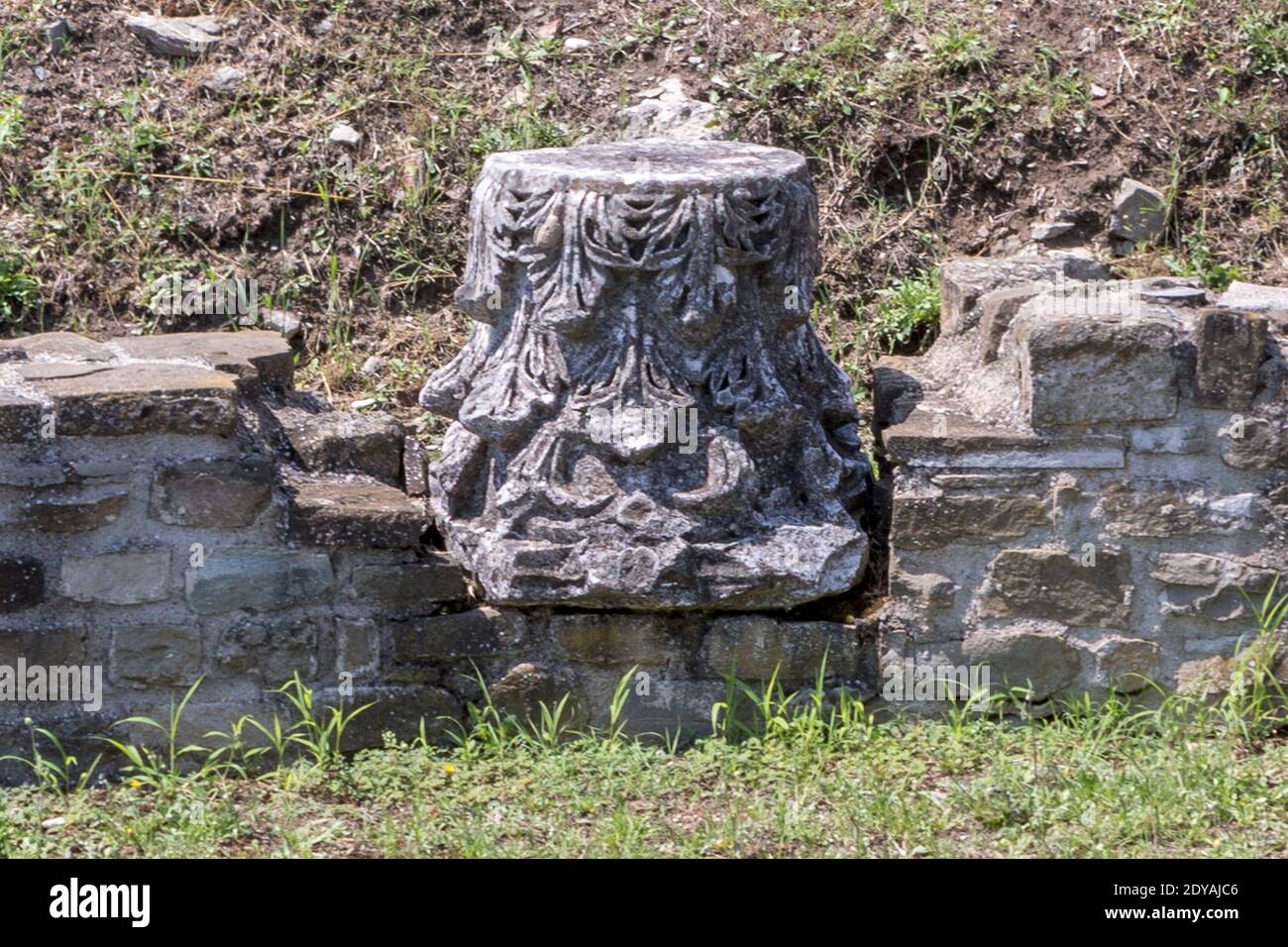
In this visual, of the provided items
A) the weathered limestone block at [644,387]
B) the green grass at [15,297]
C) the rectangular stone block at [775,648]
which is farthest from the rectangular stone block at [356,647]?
the green grass at [15,297]

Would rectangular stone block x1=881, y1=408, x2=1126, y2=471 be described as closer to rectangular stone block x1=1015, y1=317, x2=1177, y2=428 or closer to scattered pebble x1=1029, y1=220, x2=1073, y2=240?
rectangular stone block x1=1015, y1=317, x2=1177, y2=428

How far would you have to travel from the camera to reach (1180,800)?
3568mm

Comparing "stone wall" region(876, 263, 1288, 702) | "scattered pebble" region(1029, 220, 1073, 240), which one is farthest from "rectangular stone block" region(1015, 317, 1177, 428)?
"scattered pebble" region(1029, 220, 1073, 240)

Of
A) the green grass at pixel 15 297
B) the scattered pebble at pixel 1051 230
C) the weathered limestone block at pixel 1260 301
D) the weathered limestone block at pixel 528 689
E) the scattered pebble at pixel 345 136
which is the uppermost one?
the scattered pebble at pixel 345 136

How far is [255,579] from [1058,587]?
1883 mm

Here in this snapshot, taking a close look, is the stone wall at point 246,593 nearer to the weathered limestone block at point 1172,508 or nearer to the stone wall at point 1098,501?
the stone wall at point 1098,501

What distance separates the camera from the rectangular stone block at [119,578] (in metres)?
3.75

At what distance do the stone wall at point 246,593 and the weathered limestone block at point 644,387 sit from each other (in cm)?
15

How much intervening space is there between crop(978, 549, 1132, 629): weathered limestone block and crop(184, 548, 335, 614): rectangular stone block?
1581mm

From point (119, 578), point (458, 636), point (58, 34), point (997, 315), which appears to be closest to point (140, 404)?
point (119, 578)

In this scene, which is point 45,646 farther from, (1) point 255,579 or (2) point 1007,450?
(2) point 1007,450

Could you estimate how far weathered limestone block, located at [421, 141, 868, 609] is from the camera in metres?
3.74

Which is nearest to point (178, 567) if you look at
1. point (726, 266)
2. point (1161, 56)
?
point (726, 266)

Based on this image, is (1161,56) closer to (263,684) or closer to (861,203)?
(861,203)
